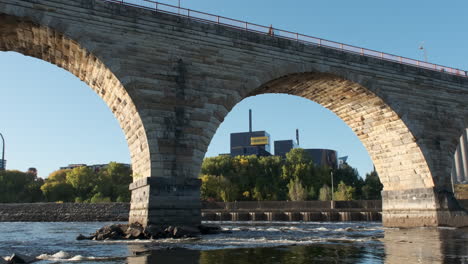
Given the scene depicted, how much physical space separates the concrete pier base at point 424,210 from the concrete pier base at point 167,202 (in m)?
15.7

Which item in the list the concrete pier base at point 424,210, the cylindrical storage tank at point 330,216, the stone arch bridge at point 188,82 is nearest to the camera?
the stone arch bridge at point 188,82

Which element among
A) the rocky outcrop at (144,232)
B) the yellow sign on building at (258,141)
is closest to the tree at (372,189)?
the yellow sign on building at (258,141)

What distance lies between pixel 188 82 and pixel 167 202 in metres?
6.06

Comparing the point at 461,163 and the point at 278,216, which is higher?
the point at 461,163

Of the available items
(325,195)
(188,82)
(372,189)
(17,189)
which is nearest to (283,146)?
(372,189)

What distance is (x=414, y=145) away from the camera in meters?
28.0

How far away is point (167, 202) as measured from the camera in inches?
772

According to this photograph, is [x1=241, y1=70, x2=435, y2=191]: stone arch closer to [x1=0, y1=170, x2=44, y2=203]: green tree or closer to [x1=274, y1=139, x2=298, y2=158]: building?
[x1=0, y1=170, x2=44, y2=203]: green tree

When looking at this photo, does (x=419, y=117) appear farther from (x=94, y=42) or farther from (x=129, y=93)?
(x=94, y=42)

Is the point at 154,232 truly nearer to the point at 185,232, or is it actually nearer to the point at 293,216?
the point at 185,232

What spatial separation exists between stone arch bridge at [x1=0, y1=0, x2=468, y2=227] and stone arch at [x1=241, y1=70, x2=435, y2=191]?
10 cm

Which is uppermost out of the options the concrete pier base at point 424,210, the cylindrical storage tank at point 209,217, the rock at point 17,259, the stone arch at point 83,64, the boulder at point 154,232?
the stone arch at point 83,64

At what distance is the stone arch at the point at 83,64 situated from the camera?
19.9 metres

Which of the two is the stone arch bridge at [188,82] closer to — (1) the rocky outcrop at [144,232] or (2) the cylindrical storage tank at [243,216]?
(1) the rocky outcrop at [144,232]
